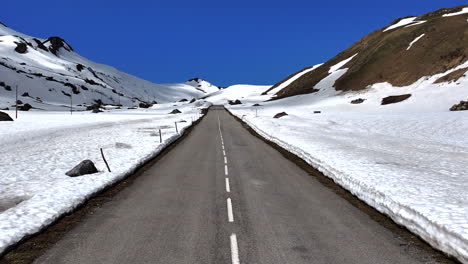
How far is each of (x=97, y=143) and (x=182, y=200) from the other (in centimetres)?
1879

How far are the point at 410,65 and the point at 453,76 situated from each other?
19.0m

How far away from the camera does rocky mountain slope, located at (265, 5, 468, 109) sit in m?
69.0

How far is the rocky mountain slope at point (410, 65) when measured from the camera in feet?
226

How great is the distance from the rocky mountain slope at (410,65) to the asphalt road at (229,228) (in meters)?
51.9

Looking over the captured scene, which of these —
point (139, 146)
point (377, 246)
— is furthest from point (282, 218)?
point (139, 146)

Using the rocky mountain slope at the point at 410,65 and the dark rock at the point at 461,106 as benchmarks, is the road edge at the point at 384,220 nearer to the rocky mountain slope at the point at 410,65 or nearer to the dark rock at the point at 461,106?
the dark rock at the point at 461,106

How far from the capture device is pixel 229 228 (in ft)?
29.2

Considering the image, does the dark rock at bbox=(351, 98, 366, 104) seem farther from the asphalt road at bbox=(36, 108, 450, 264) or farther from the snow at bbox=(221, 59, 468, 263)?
the asphalt road at bbox=(36, 108, 450, 264)

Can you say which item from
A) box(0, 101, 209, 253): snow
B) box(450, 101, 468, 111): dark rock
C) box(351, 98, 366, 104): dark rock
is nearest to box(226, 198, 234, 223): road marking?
box(0, 101, 209, 253): snow

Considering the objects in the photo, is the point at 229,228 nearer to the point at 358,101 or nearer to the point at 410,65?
the point at 358,101

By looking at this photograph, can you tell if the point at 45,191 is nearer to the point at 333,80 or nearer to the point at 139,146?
the point at 139,146

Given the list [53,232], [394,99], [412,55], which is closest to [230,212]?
[53,232]

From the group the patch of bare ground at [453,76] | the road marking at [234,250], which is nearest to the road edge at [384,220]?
the road marking at [234,250]

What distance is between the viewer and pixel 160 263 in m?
6.89
